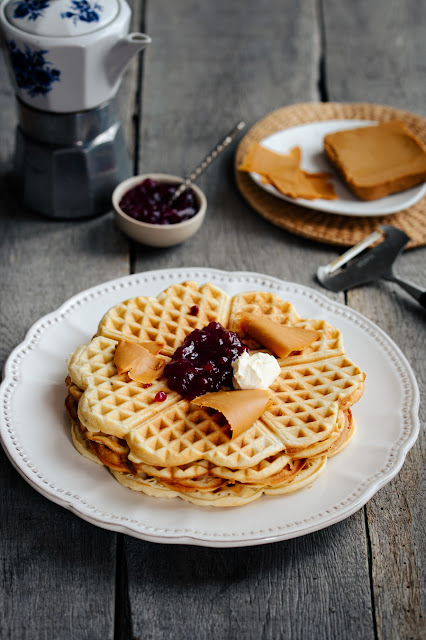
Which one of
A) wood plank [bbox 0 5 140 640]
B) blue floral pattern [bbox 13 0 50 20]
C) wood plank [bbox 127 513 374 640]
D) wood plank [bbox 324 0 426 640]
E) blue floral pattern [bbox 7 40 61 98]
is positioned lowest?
wood plank [bbox 0 5 140 640]

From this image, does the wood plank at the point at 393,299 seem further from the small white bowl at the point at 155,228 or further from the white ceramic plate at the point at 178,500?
the small white bowl at the point at 155,228

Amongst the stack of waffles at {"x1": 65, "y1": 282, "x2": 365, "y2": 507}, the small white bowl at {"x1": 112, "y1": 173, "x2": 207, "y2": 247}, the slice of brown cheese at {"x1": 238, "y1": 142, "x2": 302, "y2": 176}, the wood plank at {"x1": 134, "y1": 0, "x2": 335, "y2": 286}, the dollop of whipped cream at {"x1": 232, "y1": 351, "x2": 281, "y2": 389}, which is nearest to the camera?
the stack of waffles at {"x1": 65, "y1": 282, "x2": 365, "y2": 507}

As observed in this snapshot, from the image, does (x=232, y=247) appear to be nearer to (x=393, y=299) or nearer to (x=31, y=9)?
(x=393, y=299)

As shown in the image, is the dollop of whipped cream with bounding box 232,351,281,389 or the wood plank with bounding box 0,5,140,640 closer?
Result: the wood plank with bounding box 0,5,140,640

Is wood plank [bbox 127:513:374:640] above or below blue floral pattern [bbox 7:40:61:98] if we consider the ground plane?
below

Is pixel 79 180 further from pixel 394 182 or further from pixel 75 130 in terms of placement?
pixel 394 182

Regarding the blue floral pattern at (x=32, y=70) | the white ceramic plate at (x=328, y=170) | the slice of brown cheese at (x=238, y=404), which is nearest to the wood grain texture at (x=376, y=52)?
the white ceramic plate at (x=328, y=170)

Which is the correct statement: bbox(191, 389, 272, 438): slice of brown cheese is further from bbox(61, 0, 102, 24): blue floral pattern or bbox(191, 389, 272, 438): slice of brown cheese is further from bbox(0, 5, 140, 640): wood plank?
bbox(61, 0, 102, 24): blue floral pattern

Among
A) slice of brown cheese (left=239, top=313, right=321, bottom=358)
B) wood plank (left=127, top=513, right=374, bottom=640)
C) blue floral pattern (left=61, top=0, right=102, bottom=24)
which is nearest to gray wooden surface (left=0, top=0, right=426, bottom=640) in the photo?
wood plank (left=127, top=513, right=374, bottom=640)

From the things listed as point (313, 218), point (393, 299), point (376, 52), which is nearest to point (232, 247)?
point (313, 218)
